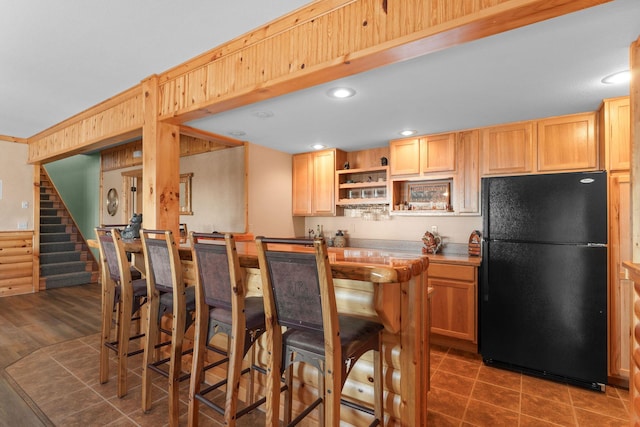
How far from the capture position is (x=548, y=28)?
175 cm

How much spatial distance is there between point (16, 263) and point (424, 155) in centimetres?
641

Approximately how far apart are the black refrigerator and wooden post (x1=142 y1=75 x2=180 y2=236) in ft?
9.20

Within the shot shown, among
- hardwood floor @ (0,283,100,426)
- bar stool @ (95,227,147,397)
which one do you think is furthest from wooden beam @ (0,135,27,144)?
bar stool @ (95,227,147,397)

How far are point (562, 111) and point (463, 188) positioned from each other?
1087mm

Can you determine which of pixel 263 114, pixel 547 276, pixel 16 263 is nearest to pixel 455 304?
pixel 547 276

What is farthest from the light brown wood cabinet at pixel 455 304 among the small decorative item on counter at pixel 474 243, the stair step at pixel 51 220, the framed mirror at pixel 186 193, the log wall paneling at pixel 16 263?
the stair step at pixel 51 220

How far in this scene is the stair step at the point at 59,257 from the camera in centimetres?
607

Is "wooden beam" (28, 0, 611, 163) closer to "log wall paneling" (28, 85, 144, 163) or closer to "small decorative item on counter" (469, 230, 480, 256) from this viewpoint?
"log wall paneling" (28, 85, 144, 163)

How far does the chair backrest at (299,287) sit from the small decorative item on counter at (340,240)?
131 inches

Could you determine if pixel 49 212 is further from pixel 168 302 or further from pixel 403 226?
pixel 403 226

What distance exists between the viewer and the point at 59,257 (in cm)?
622

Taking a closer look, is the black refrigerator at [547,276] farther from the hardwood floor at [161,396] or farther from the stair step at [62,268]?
the stair step at [62,268]

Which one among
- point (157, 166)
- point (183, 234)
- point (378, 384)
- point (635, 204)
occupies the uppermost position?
point (157, 166)

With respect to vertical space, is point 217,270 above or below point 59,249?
above
